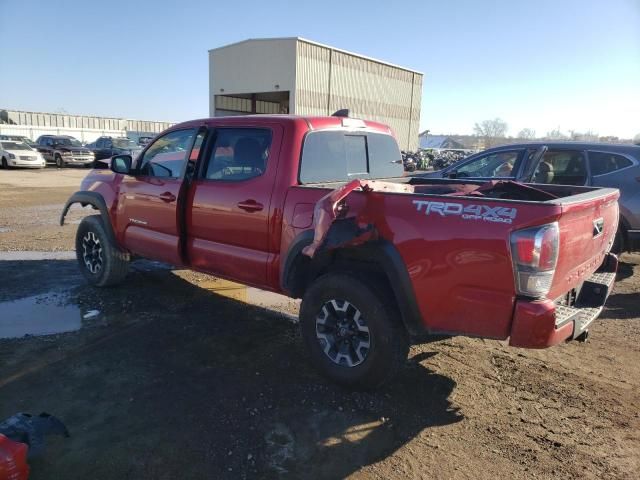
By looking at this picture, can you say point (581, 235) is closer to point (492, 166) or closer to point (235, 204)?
point (235, 204)

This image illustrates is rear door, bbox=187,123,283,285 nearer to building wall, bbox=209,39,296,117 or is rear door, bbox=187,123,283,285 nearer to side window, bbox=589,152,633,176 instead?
side window, bbox=589,152,633,176

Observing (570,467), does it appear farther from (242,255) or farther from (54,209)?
(54,209)

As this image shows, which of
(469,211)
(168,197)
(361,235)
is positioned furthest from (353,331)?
(168,197)

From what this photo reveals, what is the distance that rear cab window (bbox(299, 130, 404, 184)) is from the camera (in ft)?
13.7

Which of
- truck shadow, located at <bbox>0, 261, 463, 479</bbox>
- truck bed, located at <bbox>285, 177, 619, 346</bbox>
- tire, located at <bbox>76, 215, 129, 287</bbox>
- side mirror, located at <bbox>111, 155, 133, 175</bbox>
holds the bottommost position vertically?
truck shadow, located at <bbox>0, 261, 463, 479</bbox>

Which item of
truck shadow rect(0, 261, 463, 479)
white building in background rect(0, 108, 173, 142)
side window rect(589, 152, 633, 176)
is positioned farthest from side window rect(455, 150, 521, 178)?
white building in background rect(0, 108, 173, 142)

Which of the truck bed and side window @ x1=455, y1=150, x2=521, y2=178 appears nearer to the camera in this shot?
the truck bed

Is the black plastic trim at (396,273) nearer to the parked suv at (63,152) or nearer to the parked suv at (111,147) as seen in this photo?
the parked suv at (111,147)

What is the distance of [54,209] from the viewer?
12.2 meters

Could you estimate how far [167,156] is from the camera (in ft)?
17.0

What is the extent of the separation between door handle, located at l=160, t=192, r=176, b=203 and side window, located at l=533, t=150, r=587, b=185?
16.6 ft

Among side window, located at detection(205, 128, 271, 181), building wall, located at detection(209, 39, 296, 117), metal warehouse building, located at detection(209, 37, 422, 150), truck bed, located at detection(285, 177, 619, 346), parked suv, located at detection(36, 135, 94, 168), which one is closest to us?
truck bed, located at detection(285, 177, 619, 346)

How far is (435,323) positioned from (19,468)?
2.44 metres

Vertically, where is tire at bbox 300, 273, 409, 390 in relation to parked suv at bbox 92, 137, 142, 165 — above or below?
below
